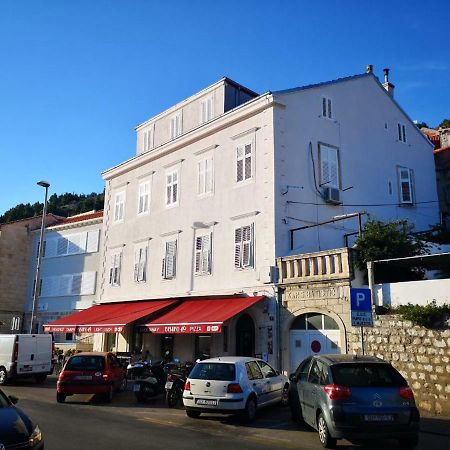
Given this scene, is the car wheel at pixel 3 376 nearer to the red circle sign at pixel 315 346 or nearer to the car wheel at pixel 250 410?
the red circle sign at pixel 315 346

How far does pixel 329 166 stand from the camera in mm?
20859

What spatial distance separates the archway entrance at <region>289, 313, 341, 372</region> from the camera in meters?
16.3

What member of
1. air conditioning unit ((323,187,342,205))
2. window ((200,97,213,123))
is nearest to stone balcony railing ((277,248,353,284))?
air conditioning unit ((323,187,342,205))

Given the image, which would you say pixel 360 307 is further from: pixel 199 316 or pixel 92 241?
pixel 92 241

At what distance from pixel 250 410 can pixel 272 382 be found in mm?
1666

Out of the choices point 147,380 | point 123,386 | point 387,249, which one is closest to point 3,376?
point 123,386

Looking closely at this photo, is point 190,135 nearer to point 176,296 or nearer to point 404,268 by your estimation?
point 176,296

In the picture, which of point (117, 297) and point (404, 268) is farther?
point (117, 297)

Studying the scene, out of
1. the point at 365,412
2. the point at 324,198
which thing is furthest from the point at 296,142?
the point at 365,412

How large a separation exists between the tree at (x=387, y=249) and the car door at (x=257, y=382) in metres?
5.37

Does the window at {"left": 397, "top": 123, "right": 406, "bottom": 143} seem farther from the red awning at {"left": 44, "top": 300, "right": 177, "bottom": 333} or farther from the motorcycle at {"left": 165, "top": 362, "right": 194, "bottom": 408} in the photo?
the motorcycle at {"left": 165, "top": 362, "right": 194, "bottom": 408}

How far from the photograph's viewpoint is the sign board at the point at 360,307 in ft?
39.8

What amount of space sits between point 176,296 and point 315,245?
686cm

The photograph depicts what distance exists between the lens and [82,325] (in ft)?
74.0
